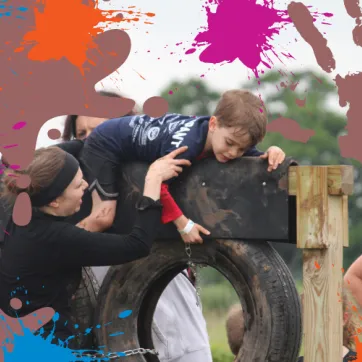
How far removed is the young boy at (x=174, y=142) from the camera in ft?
12.9

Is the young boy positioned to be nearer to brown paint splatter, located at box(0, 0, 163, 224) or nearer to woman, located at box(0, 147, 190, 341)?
woman, located at box(0, 147, 190, 341)

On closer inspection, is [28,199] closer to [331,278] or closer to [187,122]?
[187,122]

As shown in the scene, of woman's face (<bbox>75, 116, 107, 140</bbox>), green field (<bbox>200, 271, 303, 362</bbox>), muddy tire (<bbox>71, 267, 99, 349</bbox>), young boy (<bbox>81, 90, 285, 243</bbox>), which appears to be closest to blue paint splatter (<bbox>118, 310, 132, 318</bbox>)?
muddy tire (<bbox>71, 267, 99, 349</bbox>)

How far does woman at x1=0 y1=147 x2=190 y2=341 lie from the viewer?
3.92m

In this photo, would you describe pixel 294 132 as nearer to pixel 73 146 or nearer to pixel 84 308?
Answer: pixel 73 146

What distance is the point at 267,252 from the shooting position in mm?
4020

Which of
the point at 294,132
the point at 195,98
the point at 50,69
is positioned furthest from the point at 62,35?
the point at 294,132

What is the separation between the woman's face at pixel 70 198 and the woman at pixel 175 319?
0.87 metres

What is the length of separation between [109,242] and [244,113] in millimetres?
836

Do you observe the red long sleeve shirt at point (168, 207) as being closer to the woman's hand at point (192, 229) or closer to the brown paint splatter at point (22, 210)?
the woman's hand at point (192, 229)

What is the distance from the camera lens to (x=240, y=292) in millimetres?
4094

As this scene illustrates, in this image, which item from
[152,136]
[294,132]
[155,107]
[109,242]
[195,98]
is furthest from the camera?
[294,132]

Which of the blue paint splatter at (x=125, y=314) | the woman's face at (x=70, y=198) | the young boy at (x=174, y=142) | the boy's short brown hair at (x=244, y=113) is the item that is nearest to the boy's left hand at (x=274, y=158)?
the young boy at (x=174, y=142)

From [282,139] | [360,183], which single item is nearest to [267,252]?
[360,183]
